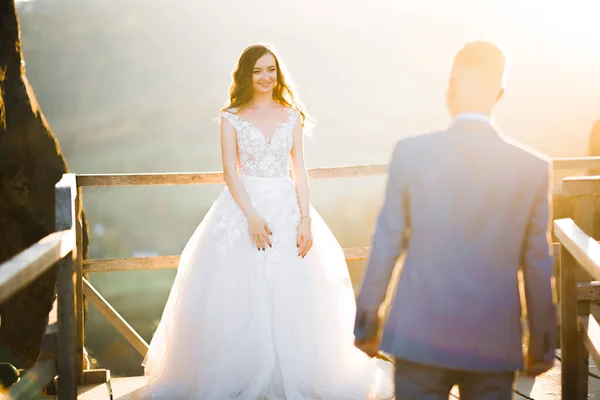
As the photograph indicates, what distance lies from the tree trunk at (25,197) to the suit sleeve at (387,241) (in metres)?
9.32

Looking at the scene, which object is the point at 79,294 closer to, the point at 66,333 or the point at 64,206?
the point at 66,333

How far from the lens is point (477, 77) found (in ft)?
5.19

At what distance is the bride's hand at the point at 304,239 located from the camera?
3.45 m

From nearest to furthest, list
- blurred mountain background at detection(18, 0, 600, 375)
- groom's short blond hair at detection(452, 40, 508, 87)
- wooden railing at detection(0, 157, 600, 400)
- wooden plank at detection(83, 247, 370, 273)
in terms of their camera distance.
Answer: groom's short blond hair at detection(452, 40, 508, 87)
wooden railing at detection(0, 157, 600, 400)
wooden plank at detection(83, 247, 370, 273)
blurred mountain background at detection(18, 0, 600, 375)

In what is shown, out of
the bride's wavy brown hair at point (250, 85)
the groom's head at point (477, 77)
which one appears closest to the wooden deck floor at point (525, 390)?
the bride's wavy brown hair at point (250, 85)

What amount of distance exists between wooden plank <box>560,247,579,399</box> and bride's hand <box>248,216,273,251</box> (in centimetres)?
148

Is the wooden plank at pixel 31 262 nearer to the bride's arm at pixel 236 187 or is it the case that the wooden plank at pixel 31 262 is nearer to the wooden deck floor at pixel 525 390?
the bride's arm at pixel 236 187

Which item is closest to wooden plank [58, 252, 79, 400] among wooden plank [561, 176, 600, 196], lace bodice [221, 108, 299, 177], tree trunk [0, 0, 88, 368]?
lace bodice [221, 108, 299, 177]

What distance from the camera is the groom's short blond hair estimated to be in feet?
5.15

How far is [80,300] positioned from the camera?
4.18m

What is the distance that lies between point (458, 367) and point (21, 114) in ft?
31.7

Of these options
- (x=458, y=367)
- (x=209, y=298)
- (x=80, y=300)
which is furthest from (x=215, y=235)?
(x=458, y=367)

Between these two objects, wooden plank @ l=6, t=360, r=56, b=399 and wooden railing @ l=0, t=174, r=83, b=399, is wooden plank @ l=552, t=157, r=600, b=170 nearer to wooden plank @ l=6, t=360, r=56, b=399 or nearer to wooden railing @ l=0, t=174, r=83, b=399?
wooden railing @ l=0, t=174, r=83, b=399

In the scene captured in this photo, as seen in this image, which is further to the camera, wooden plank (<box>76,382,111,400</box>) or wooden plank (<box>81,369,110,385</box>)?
wooden plank (<box>81,369,110,385</box>)
